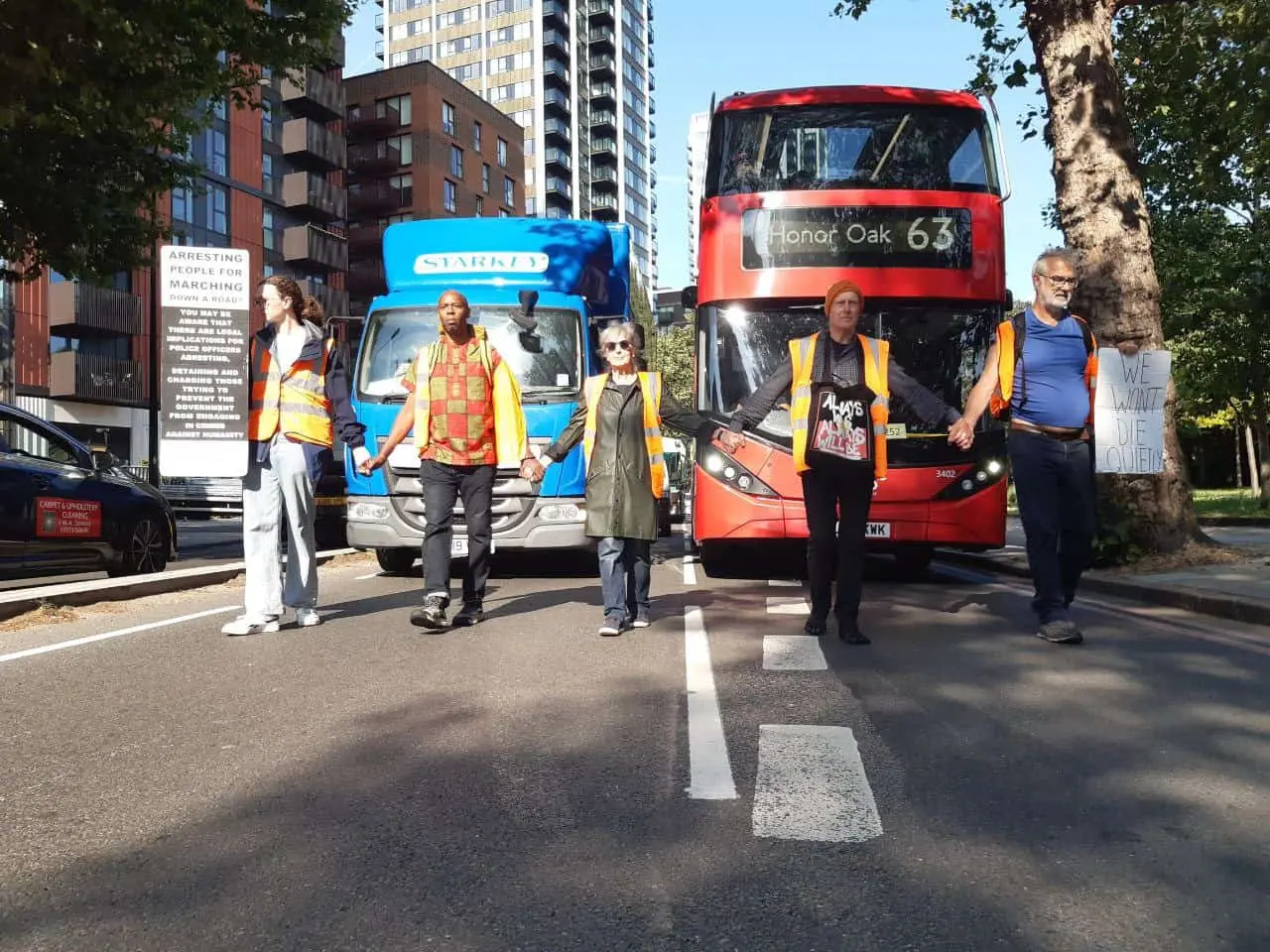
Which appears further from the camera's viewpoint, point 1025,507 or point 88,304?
point 88,304

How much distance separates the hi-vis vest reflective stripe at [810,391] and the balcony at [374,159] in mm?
57678

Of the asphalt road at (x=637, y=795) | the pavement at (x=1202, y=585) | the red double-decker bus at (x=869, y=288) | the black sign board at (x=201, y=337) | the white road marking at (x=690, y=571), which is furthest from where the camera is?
the white road marking at (x=690, y=571)

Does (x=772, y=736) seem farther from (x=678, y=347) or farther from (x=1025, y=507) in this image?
(x=678, y=347)

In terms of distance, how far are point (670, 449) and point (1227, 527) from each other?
17403 millimetres

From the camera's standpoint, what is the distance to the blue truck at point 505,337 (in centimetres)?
1041

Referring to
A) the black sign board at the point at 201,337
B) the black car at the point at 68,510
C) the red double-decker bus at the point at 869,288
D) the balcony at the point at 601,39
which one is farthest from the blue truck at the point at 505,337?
the balcony at the point at 601,39

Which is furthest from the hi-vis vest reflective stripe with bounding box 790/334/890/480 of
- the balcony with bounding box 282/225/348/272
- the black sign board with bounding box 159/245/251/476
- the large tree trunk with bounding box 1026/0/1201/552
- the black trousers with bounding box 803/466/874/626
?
the balcony with bounding box 282/225/348/272

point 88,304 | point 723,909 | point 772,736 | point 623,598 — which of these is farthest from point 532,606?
point 88,304

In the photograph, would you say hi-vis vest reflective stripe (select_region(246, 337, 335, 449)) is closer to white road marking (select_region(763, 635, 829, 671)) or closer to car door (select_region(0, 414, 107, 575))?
white road marking (select_region(763, 635, 829, 671))

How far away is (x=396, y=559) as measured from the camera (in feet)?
37.7

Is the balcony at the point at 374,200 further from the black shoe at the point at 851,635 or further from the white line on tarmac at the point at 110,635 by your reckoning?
the black shoe at the point at 851,635

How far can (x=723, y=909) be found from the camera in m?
2.69

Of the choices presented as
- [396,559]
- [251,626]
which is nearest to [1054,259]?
[251,626]

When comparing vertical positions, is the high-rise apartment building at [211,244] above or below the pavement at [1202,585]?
above
